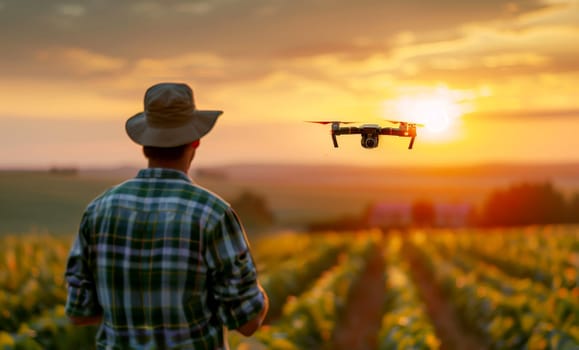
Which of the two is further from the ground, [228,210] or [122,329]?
[228,210]

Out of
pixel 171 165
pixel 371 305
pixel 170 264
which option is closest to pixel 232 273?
pixel 170 264

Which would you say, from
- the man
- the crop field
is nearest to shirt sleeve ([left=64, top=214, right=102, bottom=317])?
the man

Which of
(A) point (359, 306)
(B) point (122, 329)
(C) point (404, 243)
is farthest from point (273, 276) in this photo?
(C) point (404, 243)

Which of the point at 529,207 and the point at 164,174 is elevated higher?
the point at 164,174

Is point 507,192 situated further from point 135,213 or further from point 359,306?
point 135,213

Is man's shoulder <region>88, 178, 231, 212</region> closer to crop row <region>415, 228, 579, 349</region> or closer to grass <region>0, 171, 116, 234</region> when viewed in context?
crop row <region>415, 228, 579, 349</region>

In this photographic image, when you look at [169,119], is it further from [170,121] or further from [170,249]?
[170,249]

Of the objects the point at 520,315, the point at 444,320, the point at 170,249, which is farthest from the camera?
the point at 444,320
